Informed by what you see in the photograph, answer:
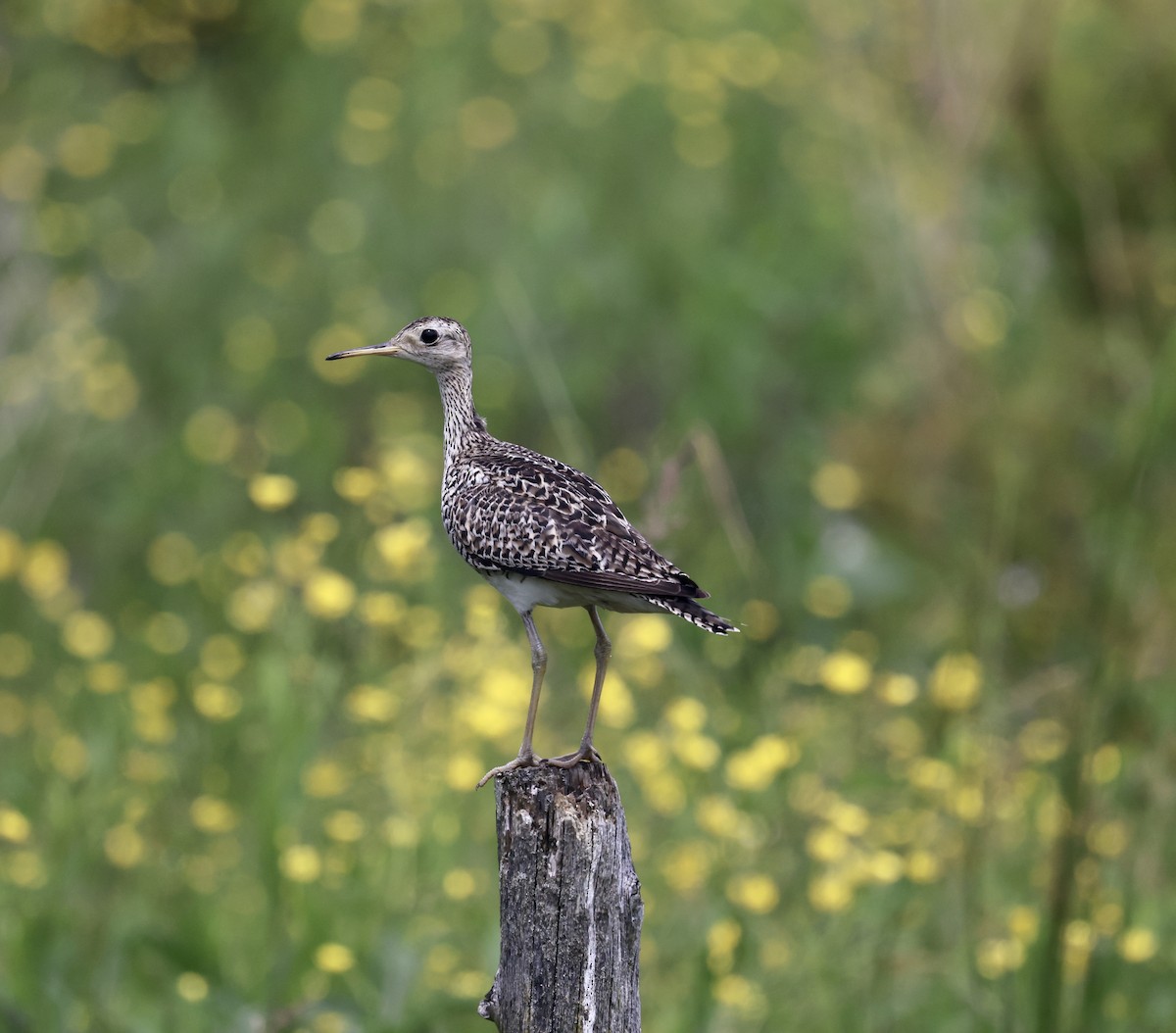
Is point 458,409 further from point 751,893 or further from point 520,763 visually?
point 751,893

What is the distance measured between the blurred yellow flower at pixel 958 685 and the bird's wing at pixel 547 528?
216 centimetres

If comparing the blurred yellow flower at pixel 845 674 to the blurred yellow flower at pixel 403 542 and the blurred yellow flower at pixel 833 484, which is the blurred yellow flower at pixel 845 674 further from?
the blurred yellow flower at pixel 833 484

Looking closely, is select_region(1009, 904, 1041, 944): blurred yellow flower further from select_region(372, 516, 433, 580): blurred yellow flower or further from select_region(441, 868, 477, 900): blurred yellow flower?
select_region(372, 516, 433, 580): blurred yellow flower

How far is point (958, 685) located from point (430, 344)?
2965mm

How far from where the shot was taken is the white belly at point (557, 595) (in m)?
3.83

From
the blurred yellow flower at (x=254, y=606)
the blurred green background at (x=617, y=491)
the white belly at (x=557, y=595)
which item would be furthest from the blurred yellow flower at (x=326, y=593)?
the white belly at (x=557, y=595)

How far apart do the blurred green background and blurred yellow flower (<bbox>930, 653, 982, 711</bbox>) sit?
0.11 feet

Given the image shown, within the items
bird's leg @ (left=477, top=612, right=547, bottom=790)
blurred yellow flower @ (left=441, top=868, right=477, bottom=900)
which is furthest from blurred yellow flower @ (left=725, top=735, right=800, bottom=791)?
bird's leg @ (left=477, top=612, right=547, bottom=790)

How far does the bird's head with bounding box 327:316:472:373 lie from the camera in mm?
4395

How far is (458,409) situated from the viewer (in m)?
4.63

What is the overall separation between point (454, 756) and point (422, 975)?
113cm

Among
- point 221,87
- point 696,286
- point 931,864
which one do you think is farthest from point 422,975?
point 221,87

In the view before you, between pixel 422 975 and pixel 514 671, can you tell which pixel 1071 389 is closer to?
pixel 514 671

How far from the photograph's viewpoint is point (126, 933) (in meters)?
5.46
